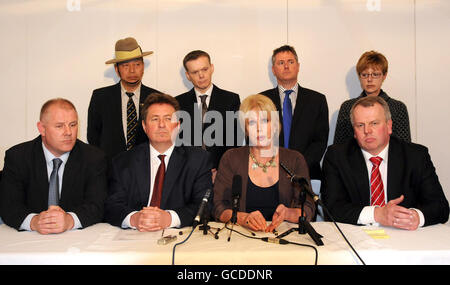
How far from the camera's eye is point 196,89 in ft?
13.6

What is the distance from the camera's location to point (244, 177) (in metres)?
2.84

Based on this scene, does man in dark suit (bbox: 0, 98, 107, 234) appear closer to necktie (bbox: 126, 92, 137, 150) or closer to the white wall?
necktie (bbox: 126, 92, 137, 150)

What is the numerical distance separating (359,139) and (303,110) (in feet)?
4.31

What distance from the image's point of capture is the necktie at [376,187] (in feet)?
8.93

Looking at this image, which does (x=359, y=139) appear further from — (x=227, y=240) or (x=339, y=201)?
(x=227, y=240)

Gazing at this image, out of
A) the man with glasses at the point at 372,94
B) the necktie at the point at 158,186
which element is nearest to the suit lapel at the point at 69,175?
the necktie at the point at 158,186

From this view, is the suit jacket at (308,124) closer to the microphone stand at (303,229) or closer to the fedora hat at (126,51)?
the fedora hat at (126,51)

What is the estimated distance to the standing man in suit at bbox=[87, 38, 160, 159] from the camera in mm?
4297

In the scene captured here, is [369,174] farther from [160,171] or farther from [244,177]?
[160,171]

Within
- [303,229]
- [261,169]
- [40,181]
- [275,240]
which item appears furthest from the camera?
[261,169]

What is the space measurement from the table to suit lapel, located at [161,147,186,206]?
1.77ft

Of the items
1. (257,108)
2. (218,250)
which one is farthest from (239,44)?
(218,250)

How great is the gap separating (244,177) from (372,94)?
200 centimetres

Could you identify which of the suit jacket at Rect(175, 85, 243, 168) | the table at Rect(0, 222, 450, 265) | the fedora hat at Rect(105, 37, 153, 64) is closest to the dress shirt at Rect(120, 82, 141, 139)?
the fedora hat at Rect(105, 37, 153, 64)
